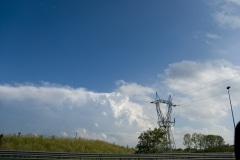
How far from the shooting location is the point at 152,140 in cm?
6769

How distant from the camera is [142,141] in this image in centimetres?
6775

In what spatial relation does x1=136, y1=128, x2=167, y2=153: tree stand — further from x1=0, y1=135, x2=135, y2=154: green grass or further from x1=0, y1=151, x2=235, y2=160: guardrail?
x1=0, y1=151, x2=235, y2=160: guardrail

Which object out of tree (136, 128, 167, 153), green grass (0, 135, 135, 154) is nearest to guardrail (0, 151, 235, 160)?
green grass (0, 135, 135, 154)

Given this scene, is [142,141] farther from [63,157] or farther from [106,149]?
[63,157]

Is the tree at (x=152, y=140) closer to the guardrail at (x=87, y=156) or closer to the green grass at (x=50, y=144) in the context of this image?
the green grass at (x=50, y=144)

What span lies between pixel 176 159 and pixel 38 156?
1463 cm

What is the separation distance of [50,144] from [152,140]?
25.9m

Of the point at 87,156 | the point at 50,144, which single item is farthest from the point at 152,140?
the point at 87,156

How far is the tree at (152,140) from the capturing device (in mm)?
66812

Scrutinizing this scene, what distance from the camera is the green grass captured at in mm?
44125

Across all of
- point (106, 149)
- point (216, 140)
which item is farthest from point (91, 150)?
point (216, 140)

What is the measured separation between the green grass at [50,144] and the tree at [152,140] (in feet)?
42.7

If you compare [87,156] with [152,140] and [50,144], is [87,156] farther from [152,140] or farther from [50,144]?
[152,140]

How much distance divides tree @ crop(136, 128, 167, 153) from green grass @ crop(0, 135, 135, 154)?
42.7 feet
